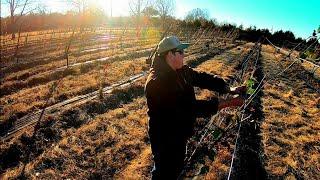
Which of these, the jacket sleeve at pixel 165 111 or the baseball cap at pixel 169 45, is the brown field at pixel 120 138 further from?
the baseball cap at pixel 169 45

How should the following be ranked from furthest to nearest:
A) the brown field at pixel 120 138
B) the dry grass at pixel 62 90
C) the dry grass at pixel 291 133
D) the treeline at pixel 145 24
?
the treeline at pixel 145 24, the dry grass at pixel 62 90, the dry grass at pixel 291 133, the brown field at pixel 120 138

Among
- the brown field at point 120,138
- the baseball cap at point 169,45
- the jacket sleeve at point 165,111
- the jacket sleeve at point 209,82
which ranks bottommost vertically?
the brown field at point 120,138

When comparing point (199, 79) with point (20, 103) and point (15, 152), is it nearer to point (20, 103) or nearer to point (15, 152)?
point (15, 152)

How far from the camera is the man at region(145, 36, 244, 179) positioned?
3287mm

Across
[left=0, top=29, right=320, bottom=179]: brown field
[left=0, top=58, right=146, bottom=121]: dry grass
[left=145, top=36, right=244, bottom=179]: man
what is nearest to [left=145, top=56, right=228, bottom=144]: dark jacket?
[left=145, top=36, right=244, bottom=179]: man

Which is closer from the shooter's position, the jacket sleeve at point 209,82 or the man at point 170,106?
the man at point 170,106

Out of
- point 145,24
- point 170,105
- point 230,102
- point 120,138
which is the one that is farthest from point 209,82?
point 145,24

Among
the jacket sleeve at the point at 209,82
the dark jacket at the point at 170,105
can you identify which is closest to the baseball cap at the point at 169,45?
A: the dark jacket at the point at 170,105

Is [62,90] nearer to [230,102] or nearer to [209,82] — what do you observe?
[209,82]

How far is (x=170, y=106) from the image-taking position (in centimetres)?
327

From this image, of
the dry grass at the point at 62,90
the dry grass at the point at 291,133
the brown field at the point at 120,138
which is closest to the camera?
the brown field at the point at 120,138

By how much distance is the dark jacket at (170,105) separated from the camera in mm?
3279

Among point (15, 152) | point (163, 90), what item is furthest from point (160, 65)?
point (15, 152)

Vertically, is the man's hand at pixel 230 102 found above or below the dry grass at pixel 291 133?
above
